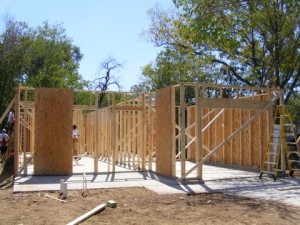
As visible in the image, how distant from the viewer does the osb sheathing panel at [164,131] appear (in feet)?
38.0

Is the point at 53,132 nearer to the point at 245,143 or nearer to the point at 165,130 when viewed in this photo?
the point at 165,130

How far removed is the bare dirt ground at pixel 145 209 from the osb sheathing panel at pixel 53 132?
2822 millimetres

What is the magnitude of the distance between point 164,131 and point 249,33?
6220 millimetres

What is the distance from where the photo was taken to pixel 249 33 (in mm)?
15641

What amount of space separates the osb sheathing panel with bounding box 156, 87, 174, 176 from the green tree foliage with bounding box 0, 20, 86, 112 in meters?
17.3

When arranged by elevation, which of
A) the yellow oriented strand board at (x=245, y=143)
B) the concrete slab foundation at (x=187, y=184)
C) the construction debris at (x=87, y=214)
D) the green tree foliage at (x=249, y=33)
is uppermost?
the green tree foliage at (x=249, y=33)

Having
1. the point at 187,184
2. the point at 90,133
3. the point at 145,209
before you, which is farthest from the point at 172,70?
the point at 145,209

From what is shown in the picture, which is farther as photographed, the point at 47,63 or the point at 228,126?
the point at 47,63

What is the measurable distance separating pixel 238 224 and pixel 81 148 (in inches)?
625

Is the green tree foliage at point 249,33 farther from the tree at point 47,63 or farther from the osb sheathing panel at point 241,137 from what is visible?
the tree at point 47,63

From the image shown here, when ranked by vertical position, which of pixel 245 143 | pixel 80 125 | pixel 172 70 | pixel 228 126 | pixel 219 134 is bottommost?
pixel 245 143

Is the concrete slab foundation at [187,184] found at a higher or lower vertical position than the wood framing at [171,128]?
lower

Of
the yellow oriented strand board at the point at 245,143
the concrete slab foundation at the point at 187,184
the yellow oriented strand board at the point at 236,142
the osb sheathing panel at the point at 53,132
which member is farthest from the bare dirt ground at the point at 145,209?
the yellow oriented strand board at the point at 236,142

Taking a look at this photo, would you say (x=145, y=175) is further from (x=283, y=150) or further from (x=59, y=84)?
(x=59, y=84)
